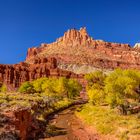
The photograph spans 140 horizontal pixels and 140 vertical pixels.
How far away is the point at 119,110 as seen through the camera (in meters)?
54.0

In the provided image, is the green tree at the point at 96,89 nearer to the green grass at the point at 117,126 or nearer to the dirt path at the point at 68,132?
the green grass at the point at 117,126

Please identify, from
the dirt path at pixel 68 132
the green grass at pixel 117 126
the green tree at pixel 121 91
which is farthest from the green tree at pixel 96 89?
the dirt path at pixel 68 132

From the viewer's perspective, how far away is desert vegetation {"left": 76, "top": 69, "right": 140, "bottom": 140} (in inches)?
1513

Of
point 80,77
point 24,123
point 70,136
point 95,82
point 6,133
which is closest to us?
point 6,133

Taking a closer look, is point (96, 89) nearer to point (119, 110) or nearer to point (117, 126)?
point (119, 110)

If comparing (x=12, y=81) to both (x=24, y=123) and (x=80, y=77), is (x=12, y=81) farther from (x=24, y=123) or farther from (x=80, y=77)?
(x=24, y=123)

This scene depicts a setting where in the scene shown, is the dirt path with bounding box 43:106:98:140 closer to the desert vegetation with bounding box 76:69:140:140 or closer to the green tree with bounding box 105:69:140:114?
the desert vegetation with bounding box 76:69:140:140

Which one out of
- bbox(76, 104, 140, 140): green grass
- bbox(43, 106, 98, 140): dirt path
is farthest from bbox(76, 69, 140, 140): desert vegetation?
bbox(43, 106, 98, 140): dirt path

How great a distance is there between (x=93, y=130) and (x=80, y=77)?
14986 centimetres

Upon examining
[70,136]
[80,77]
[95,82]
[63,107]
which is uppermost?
[80,77]

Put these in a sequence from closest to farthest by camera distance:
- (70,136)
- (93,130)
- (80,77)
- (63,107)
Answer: (70,136) → (93,130) → (63,107) → (80,77)

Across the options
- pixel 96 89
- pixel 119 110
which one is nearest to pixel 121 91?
pixel 119 110

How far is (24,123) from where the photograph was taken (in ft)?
112

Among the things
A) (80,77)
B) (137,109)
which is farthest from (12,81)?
(137,109)
